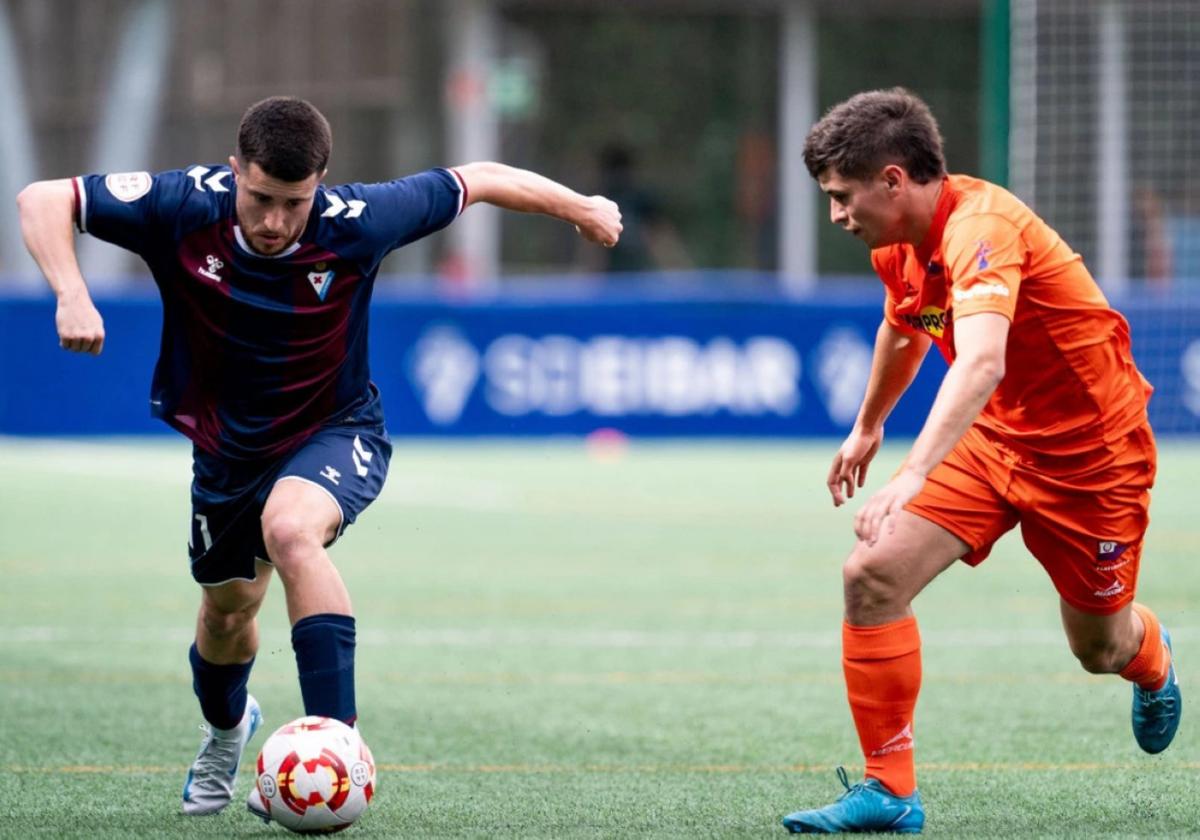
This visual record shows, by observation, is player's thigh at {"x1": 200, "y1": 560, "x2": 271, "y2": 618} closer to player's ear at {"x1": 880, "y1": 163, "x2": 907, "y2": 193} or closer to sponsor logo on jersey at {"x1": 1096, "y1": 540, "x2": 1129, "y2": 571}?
player's ear at {"x1": 880, "y1": 163, "x2": 907, "y2": 193}

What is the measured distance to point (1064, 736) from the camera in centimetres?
661

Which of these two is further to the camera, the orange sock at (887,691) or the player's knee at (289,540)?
the orange sock at (887,691)

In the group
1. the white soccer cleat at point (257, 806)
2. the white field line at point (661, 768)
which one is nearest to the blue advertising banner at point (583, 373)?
the white field line at point (661, 768)

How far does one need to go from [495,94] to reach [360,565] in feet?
54.7

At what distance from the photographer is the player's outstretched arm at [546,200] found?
5645 millimetres

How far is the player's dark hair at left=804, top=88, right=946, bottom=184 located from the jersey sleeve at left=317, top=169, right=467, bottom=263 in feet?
3.54

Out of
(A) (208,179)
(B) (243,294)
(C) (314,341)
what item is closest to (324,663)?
(C) (314,341)

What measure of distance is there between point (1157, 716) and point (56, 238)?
10.8 ft

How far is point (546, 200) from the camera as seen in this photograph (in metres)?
5.64

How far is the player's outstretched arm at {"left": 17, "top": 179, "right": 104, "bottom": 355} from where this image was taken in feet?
16.8

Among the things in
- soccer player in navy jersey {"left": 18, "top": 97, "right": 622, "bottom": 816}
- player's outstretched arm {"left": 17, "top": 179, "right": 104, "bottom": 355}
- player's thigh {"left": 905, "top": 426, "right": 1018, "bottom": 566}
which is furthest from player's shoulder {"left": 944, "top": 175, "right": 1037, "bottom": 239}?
player's outstretched arm {"left": 17, "top": 179, "right": 104, "bottom": 355}

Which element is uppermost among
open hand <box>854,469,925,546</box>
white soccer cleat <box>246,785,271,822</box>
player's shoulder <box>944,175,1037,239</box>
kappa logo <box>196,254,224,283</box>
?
player's shoulder <box>944,175,1037,239</box>

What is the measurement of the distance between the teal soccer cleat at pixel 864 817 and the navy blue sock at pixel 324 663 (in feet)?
3.80

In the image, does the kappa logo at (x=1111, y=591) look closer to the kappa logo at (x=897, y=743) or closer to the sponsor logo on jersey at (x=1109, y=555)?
the sponsor logo on jersey at (x=1109, y=555)
